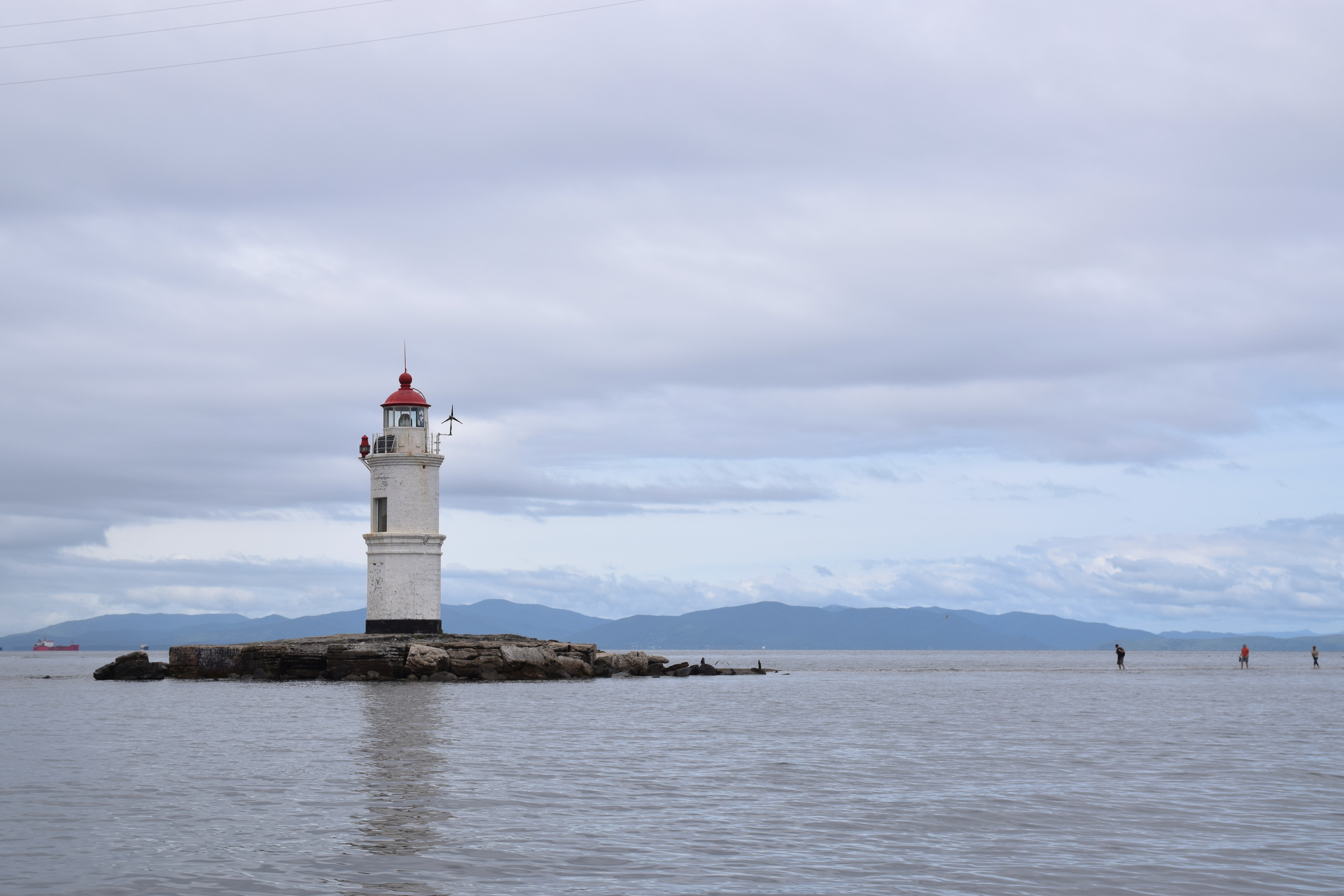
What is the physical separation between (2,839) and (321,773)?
750 centimetres

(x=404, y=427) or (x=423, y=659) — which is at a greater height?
(x=404, y=427)

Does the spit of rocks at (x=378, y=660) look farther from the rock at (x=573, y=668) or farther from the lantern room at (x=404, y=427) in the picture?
the lantern room at (x=404, y=427)

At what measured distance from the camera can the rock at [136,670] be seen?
65125 mm

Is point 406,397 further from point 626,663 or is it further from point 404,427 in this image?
point 626,663

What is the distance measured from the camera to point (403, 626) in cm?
5778

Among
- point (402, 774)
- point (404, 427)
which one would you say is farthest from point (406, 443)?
point (402, 774)

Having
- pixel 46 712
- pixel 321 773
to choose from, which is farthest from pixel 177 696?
pixel 321 773

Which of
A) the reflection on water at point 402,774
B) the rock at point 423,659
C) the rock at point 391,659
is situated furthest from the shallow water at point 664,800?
the rock at point 391,659

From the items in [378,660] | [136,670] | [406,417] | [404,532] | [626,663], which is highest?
[406,417]

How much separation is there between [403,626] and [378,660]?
251 centimetres

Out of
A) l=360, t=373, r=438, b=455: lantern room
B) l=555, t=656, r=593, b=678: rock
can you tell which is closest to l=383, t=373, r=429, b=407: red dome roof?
l=360, t=373, r=438, b=455: lantern room

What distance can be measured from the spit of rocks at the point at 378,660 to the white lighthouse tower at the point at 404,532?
42.0 inches

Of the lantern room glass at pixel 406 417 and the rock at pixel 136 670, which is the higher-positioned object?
the lantern room glass at pixel 406 417

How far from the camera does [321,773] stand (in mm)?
23609
